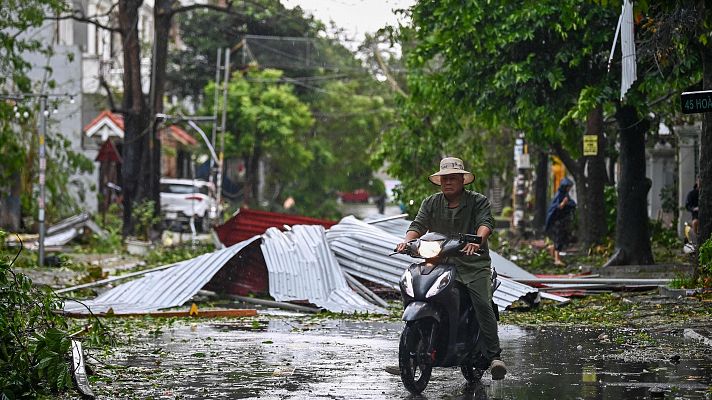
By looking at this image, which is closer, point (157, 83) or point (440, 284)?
point (440, 284)

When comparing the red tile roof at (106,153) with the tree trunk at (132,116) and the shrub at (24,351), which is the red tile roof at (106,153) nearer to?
the tree trunk at (132,116)

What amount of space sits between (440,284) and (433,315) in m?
0.23

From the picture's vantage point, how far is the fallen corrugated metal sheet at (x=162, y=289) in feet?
58.4

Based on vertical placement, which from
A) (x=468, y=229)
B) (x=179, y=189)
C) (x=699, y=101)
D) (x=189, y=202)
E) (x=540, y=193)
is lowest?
(x=189, y=202)

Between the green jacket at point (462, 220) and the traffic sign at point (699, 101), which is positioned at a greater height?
the traffic sign at point (699, 101)

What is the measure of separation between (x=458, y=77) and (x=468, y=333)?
15.5 metres

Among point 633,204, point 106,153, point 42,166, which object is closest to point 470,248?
point 633,204

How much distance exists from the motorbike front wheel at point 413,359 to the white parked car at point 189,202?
124ft

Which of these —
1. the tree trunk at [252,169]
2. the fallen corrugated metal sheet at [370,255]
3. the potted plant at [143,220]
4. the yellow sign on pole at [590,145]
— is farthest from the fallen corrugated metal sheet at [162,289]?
the tree trunk at [252,169]

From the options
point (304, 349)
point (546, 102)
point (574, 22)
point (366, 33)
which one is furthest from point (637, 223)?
point (366, 33)

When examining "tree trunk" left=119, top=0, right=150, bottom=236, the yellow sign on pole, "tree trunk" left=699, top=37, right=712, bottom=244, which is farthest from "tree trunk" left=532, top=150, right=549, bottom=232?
"tree trunk" left=699, top=37, right=712, bottom=244

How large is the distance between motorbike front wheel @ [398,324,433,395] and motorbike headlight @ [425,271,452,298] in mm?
280

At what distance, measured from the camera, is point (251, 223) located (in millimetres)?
25438

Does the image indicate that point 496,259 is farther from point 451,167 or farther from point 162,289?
point 451,167
